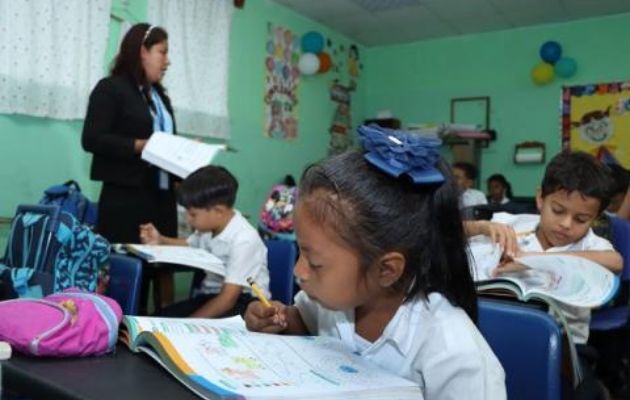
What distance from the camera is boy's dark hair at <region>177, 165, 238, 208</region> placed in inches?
79.7

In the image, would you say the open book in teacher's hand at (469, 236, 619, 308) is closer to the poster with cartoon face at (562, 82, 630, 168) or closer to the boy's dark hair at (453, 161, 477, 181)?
the boy's dark hair at (453, 161, 477, 181)

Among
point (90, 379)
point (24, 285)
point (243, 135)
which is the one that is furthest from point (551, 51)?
point (90, 379)

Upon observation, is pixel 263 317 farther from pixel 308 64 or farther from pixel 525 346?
pixel 308 64

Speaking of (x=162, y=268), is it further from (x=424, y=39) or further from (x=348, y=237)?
(x=424, y=39)

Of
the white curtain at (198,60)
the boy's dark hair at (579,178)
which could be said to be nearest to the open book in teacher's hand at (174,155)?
the boy's dark hair at (579,178)

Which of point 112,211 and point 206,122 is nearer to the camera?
point 112,211

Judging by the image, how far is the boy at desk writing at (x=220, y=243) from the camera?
6.18ft

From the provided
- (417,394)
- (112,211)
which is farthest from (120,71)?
(417,394)

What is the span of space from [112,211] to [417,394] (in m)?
1.80

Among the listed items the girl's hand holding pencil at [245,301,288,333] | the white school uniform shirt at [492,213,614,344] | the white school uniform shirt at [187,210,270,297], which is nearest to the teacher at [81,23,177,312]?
the white school uniform shirt at [187,210,270,297]

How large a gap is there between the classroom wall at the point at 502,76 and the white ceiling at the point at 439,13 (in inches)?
5.2

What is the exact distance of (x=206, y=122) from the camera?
388 cm

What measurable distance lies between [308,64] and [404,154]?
13.9ft

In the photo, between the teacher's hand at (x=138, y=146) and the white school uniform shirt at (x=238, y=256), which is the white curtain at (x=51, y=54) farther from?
the white school uniform shirt at (x=238, y=256)
